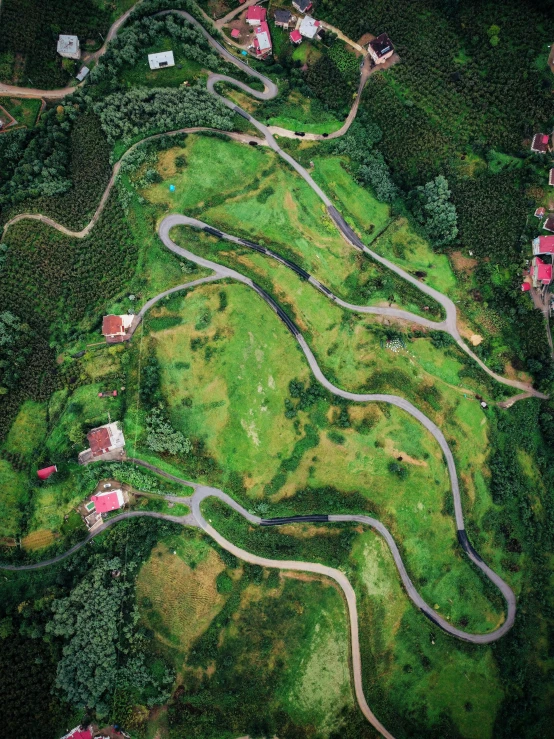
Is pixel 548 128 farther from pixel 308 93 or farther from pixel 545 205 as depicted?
pixel 308 93

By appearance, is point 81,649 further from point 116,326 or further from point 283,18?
point 283,18

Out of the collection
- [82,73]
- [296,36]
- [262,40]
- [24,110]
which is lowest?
[24,110]

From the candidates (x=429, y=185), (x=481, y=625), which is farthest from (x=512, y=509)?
(x=429, y=185)

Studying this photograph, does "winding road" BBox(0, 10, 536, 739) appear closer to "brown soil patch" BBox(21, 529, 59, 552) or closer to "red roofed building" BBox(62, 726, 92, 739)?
"brown soil patch" BBox(21, 529, 59, 552)

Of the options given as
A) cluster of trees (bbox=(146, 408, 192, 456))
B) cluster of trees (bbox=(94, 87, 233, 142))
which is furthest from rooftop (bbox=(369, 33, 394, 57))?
cluster of trees (bbox=(146, 408, 192, 456))

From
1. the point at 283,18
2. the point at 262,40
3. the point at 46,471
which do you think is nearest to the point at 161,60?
the point at 262,40

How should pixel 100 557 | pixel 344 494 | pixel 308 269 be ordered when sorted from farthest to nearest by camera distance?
pixel 308 269 → pixel 344 494 → pixel 100 557
